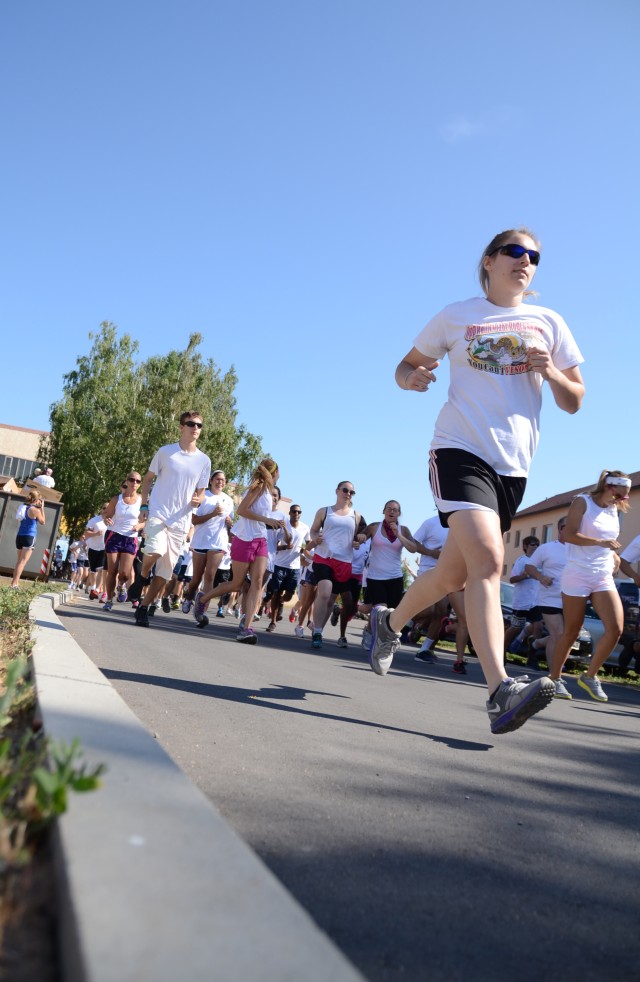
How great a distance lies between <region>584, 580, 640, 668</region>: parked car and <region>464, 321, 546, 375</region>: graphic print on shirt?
544 inches

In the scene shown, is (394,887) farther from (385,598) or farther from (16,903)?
(385,598)

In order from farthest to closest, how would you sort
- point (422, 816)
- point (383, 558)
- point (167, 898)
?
point (383, 558)
point (422, 816)
point (167, 898)

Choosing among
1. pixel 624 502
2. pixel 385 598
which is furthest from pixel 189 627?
pixel 624 502

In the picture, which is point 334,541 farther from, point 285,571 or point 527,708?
point 527,708

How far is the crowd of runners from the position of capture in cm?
487

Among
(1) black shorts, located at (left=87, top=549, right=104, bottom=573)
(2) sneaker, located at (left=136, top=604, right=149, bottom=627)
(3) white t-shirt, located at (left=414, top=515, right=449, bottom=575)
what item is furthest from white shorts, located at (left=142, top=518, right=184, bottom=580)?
(1) black shorts, located at (left=87, top=549, right=104, bottom=573)

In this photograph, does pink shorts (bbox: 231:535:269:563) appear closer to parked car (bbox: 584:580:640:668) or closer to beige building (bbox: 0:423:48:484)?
parked car (bbox: 584:580:640:668)

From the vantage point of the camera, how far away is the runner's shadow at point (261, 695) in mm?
5282

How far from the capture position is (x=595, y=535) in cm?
930

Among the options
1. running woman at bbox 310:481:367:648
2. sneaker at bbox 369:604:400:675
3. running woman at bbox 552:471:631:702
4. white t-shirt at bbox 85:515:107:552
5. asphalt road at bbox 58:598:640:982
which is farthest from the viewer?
white t-shirt at bbox 85:515:107:552

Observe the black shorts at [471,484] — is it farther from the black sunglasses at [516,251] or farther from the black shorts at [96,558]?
the black shorts at [96,558]

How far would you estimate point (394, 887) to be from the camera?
2.49 meters

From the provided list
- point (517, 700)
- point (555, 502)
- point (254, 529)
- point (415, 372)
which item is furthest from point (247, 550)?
point (555, 502)

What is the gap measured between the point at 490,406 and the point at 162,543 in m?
6.31
